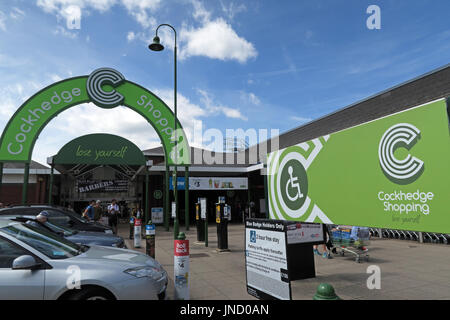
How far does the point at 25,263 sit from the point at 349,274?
675cm

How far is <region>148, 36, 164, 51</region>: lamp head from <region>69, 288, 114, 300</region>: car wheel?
1114 cm

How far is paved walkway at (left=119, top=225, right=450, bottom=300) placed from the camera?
18.9ft

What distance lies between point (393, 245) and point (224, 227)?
7.02 m

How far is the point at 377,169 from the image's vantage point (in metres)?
3.31

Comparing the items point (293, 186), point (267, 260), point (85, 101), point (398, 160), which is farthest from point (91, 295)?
point (85, 101)

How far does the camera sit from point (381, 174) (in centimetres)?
326

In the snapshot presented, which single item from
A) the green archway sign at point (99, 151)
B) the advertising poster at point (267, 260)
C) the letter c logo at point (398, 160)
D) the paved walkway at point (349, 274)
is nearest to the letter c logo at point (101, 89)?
the green archway sign at point (99, 151)

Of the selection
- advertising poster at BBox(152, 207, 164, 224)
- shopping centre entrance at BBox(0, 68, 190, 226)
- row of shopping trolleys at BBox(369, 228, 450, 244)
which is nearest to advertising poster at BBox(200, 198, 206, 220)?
shopping centre entrance at BBox(0, 68, 190, 226)

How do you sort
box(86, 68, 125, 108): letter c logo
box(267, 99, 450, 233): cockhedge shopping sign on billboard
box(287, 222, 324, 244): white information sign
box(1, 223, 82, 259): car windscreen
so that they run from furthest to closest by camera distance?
box(86, 68, 125, 108): letter c logo → box(287, 222, 324, 244): white information sign → box(1, 223, 82, 259): car windscreen → box(267, 99, 450, 233): cockhedge shopping sign on billboard

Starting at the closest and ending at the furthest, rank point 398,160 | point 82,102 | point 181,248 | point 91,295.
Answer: point 398,160 < point 91,295 < point 181,248 < point 82,102

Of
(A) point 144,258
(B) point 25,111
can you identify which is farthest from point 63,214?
(B) point 25,111

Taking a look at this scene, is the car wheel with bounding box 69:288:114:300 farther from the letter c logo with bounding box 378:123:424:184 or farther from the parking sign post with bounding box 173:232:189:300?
the letter c logo with bounding box 378:123:424:184

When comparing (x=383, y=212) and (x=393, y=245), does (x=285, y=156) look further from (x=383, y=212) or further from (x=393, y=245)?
(x=393, y=245)

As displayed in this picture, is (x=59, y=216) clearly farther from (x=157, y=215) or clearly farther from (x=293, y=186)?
(x=157, y=215)
